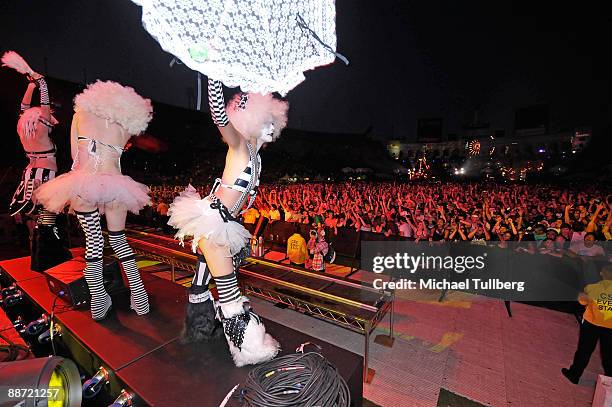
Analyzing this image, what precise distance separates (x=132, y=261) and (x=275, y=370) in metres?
1.94

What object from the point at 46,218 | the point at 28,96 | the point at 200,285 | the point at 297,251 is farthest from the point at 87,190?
the point at 297,251

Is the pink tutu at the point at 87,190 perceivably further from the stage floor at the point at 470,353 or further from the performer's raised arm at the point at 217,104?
the stage floor at the point at 470,353

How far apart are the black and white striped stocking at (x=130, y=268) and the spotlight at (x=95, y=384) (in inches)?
27.8

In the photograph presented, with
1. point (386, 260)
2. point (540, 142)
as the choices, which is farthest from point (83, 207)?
point (540, 142)

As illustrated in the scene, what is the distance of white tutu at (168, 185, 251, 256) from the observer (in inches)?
79.0

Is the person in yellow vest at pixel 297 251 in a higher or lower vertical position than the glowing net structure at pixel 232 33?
lower

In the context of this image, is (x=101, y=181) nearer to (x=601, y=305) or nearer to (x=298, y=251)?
(x=298, y=251)

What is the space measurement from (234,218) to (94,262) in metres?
1.64

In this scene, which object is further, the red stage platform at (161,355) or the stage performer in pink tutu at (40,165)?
the stage performer in pink tutu at (40,165)

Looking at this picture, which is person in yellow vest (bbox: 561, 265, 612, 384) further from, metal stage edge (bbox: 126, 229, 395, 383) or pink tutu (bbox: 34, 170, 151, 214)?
pink tutu (bbox: 34, 170, 151, 214)

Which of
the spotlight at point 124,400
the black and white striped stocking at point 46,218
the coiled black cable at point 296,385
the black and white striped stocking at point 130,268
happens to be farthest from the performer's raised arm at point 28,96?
the coiled black cable at point 296,385

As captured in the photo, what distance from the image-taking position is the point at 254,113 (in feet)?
6.90

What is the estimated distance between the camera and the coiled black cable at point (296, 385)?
5.00ft

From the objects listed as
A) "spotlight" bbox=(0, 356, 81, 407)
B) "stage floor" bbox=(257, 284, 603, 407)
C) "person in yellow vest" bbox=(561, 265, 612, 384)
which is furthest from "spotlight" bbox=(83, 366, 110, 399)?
"person in yellow vest" bbox=(561, 265, 612, 384)
